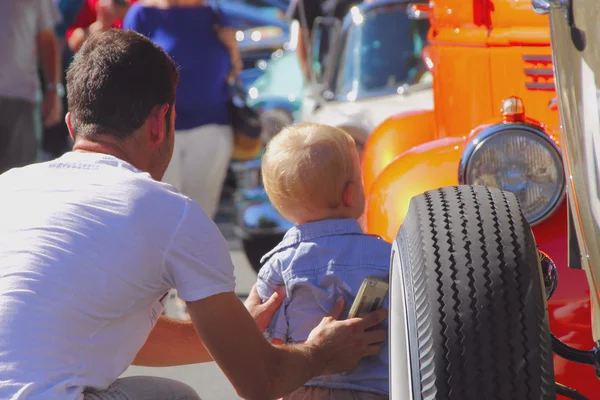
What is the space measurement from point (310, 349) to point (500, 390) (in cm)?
52

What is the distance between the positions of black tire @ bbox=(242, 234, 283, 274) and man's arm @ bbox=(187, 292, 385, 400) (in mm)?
4014

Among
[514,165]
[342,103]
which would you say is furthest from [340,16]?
[514,165]

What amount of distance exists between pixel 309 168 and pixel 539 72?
1.56m

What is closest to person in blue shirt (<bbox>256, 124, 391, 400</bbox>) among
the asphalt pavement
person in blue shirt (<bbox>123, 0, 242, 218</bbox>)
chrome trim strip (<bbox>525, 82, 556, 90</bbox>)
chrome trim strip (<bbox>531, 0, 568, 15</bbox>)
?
chrome trim strip (<bbox>531, 0, 568, 15</bbox>)

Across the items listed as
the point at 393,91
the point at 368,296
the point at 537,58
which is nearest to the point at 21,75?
the point at 393,91

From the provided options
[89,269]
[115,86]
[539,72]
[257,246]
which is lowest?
[257,246]

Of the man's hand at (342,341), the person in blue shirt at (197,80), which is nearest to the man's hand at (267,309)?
the man's hand at (342,341)

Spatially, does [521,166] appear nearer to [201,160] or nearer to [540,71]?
[540,71]

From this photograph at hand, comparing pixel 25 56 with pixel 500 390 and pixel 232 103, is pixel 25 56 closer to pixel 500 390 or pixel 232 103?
pixel 232 103

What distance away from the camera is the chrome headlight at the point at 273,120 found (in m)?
7.29

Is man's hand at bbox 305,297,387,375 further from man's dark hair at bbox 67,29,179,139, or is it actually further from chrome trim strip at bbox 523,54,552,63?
chrome trim strip at bbox 523,54,552,63

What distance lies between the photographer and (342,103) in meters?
6.71

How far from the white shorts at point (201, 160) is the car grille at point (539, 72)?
2.31m

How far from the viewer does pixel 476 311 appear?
2186 mm
